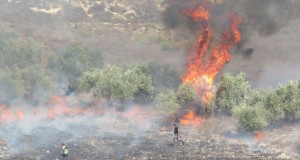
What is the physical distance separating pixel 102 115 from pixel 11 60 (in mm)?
25356

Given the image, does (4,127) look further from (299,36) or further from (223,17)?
(299,36)

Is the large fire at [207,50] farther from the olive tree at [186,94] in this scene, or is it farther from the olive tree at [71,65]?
the olive tree at [71,65]

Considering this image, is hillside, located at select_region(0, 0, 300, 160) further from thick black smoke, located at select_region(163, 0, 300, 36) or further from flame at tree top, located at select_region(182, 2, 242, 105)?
flame at tree top, located at select_region(182, 2, 242, 105)

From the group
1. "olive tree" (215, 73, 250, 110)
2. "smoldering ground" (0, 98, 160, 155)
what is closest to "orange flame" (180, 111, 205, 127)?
"olive tree" (215, 73, 250, 110)

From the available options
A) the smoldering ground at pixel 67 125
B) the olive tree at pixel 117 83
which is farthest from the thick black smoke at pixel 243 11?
the smoldering ground at pixel 67 125

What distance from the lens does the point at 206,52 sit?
7212 centimetres

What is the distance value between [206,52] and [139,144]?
27.1m

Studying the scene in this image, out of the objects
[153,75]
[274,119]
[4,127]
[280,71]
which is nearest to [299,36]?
[280,71]

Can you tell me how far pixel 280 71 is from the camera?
305ft

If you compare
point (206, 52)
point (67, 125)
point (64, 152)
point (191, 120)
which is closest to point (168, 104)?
point (191, 120)

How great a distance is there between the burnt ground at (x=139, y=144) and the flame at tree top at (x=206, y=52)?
7.20 metres

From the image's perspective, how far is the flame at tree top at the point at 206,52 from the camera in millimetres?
63781

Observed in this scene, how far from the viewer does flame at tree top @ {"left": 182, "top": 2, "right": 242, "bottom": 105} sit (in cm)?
6378

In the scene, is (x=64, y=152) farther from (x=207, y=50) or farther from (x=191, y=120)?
(x=207, y=50)
